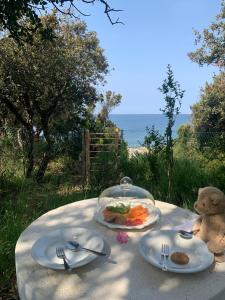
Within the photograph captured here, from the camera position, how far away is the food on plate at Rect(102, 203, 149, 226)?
1.66 m

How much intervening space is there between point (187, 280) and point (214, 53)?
1045 centimetres

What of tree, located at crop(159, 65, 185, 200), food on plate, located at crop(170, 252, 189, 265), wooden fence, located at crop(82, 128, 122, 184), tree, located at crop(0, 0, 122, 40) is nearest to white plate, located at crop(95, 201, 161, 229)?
food on plate, located at crop(170, 252, 189, 265)

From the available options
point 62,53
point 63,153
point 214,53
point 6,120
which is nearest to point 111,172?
point 62,53

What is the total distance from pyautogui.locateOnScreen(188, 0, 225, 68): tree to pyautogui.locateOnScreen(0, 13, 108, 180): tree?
11.3 feet

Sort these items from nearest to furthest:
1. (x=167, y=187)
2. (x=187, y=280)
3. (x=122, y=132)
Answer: (x=187, y=280) < (x=167, y=187) < (x=122, y=132)

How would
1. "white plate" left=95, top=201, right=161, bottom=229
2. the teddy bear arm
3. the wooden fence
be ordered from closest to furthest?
the teddy bear arm
"white plate" left=95, top=201, right=161, bottom=229
the wooden fence

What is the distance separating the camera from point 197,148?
7625 millimetres

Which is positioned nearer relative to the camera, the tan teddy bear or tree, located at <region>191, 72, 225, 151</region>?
the tan teddy bear

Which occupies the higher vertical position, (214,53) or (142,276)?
(214,53)

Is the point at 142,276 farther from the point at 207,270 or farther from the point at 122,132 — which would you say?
the point at 122,132

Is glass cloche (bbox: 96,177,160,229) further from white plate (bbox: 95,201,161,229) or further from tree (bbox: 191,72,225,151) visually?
Answer: tree (bbox: 191,72,225,151)

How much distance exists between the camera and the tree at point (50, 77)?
7414mm

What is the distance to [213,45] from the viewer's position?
10.4 metres

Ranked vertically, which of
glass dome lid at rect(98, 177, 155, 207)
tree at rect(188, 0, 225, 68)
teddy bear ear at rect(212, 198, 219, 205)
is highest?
tree at rect(188, 0, 225, 68)
